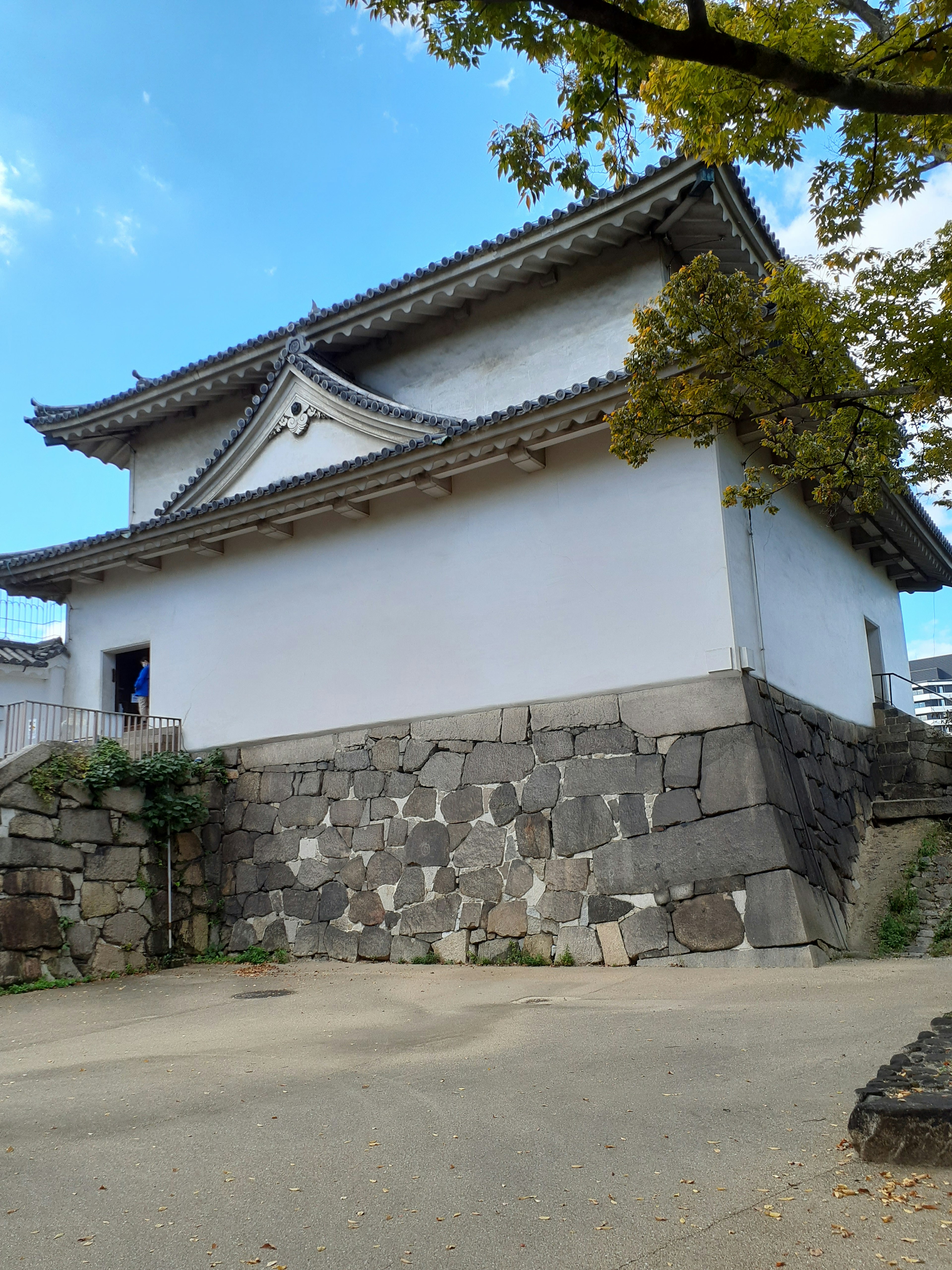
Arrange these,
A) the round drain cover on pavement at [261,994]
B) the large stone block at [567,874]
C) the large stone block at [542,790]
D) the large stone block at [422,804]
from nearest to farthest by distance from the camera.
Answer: the round drain cover on pavement at [261,994], the large stone block at [567,874], the large stone block at [542,790], the large stone block at [422,804]

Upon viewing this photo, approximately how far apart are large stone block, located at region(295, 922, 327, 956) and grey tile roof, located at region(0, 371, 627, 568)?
4938 millimetres

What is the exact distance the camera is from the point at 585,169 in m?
5.85

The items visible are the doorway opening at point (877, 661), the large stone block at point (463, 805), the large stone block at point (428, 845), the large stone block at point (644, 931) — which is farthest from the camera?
the doorway opening at point (877, 661)

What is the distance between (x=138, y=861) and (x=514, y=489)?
594 centimetres

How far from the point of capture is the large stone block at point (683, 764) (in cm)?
878

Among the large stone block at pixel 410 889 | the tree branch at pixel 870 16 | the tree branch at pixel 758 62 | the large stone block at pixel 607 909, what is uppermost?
the tree branch at pixel 870 16

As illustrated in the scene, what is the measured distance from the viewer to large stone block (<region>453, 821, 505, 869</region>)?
31.7ft

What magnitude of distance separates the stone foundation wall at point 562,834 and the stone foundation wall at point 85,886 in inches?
24.6

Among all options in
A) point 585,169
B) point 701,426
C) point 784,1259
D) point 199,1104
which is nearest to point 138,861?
point 199,1104

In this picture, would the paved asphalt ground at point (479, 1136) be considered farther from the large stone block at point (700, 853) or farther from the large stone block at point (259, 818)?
the large stone block at point (259, 818)

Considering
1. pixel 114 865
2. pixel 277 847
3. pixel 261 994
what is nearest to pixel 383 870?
pixel 277 847

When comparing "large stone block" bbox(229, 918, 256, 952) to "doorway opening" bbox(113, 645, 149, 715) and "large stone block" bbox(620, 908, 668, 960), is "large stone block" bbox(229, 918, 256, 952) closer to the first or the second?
"doorway opening" bbox(113, 645, 149, 715)

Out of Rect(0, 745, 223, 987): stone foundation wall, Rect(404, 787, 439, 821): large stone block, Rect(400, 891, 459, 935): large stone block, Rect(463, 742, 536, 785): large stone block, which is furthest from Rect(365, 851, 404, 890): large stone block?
Rect(0, 745, 223, 987): stone foundation wall

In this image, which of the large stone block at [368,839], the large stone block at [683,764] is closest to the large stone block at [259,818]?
the large stone block at [368,839]
